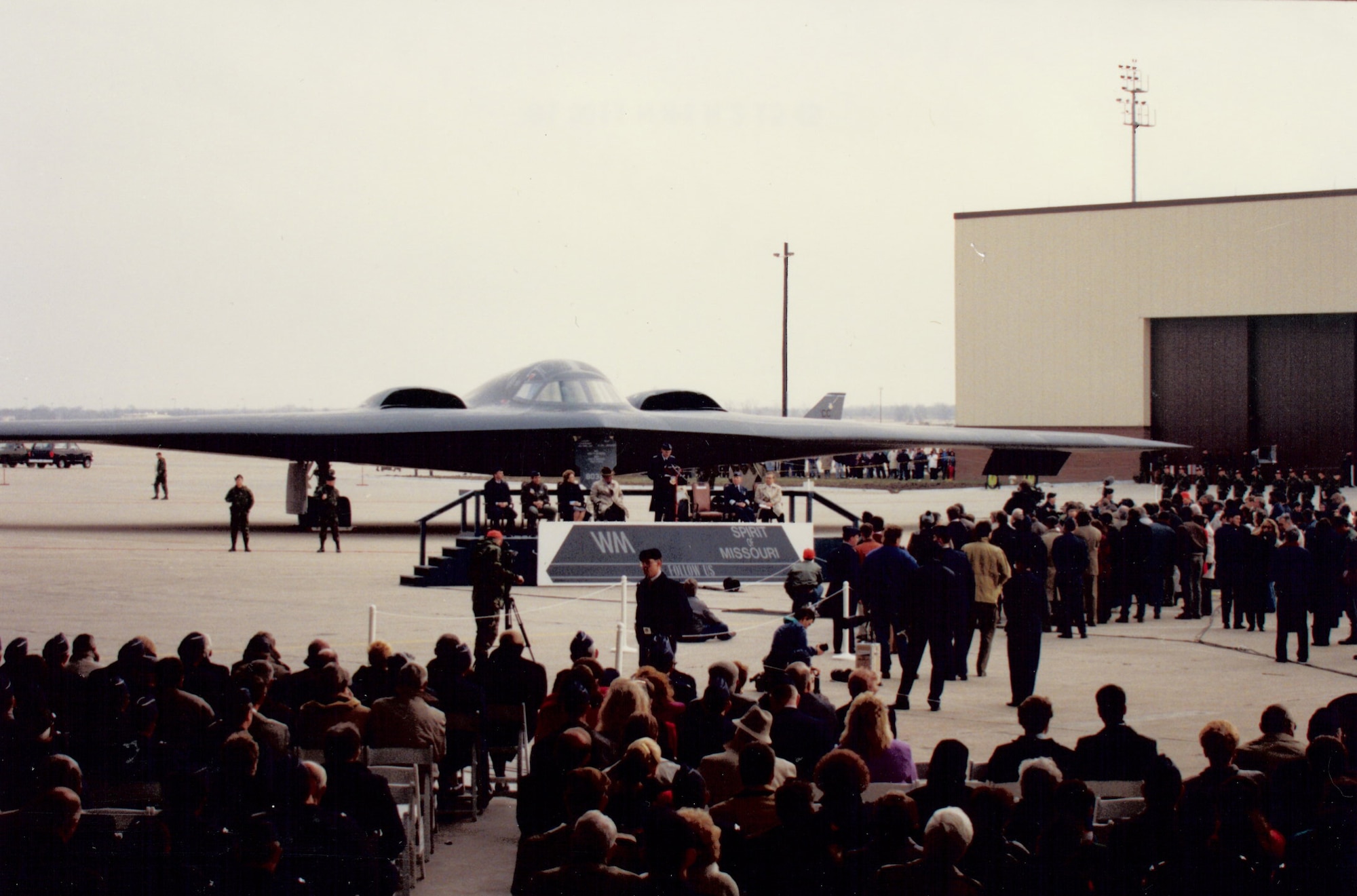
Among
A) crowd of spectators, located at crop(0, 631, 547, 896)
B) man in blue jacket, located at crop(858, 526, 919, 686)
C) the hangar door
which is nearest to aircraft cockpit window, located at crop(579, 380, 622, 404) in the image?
man in blue jacket, located at crop(858, 526, 919, 686)

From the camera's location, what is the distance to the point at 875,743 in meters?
5.71

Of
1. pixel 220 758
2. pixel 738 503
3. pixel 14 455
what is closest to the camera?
pixel 220 758

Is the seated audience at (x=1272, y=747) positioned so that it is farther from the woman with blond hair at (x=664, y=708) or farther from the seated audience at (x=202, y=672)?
the seated audience at (x=202, y=672)

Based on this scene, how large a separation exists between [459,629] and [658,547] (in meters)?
3.55

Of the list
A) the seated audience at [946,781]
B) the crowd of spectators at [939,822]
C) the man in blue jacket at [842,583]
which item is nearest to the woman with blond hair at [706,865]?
the crowd of spectators at [939,822]

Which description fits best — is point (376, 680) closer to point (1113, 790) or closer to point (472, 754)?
point (472, 754)

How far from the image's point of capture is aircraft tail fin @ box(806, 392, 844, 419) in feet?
160

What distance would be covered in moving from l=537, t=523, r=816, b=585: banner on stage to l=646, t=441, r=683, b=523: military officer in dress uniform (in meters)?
1.59

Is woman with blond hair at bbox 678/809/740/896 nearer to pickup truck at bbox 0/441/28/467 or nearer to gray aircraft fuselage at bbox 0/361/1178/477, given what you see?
gray aircraft fuselage at bbox 0/361/1178/477

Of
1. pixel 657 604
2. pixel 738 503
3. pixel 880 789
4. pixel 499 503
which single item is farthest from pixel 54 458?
pixel 880 789

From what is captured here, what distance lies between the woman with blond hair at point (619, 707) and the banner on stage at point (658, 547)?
10000mm

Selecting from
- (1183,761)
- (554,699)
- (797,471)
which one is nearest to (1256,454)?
(797,471)

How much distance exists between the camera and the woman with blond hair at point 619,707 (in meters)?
5.77

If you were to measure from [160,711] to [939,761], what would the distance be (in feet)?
11.7
